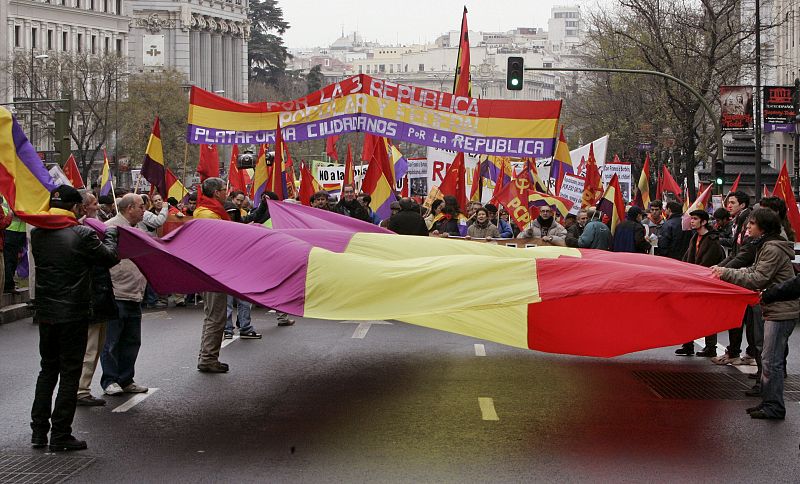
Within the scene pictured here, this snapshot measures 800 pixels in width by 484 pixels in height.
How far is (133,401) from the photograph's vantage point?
37.2 feet

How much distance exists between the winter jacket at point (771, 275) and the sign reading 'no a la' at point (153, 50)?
11143 cm

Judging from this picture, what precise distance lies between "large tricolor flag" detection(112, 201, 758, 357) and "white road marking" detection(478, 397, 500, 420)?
2.41 feet

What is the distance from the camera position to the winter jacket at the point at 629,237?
→ 706 inches

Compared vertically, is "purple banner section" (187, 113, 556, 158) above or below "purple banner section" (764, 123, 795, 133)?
below

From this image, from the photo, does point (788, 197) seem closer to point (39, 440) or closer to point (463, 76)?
point (463, 76)

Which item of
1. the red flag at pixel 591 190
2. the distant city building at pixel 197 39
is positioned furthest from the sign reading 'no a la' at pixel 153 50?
the red flag at pixel 591 190

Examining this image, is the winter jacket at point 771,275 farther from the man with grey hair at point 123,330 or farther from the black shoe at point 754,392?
the man with grey hair at point 123,330

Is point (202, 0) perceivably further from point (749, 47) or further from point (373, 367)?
point (373, 367)

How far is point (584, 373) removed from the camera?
13.1 meters

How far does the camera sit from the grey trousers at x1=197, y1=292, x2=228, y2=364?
1295 centimetres

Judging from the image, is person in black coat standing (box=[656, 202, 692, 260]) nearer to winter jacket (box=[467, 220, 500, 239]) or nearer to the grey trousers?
winter jacket (box=[467, 220, 500, 239])

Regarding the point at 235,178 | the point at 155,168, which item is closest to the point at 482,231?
the point at 155,168

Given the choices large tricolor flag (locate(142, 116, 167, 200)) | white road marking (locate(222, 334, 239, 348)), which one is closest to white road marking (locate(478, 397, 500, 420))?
white road marking (locate(222, 334, 239, 348))

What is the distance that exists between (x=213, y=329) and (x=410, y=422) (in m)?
Answer: 3.27
